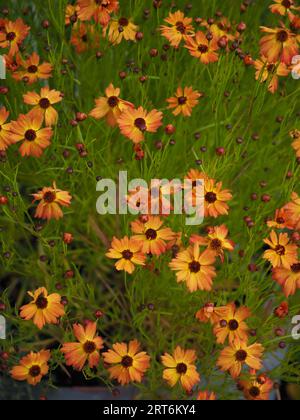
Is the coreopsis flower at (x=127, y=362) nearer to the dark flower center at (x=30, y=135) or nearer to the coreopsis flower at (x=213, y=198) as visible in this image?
the coreopsis flower at (x=213, y=198)

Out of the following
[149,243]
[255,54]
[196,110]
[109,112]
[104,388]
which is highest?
[255,54]

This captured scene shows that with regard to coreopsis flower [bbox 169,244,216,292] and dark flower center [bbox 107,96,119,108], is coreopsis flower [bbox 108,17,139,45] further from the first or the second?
coreopsis flower [bbox 169,244,216,292]

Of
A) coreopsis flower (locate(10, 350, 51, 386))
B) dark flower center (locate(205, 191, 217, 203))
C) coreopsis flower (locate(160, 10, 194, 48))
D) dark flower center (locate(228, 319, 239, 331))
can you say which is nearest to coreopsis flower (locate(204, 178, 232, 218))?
dark flower center (locate(205, 191, 217, 203))

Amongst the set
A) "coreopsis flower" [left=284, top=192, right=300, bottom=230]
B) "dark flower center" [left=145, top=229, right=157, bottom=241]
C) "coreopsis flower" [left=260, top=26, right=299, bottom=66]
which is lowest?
"dark flower center" [left=145, top=229, right=157, bottom=241]

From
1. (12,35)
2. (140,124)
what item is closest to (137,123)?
(140,124)

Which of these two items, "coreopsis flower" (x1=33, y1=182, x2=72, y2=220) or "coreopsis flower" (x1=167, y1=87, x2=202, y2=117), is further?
"coreopsis flower" (x1=167, y1=87, x2=202, y2=117)

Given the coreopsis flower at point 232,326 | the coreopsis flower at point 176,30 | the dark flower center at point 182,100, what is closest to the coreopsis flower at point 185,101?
the dark flower center at point 182,100
